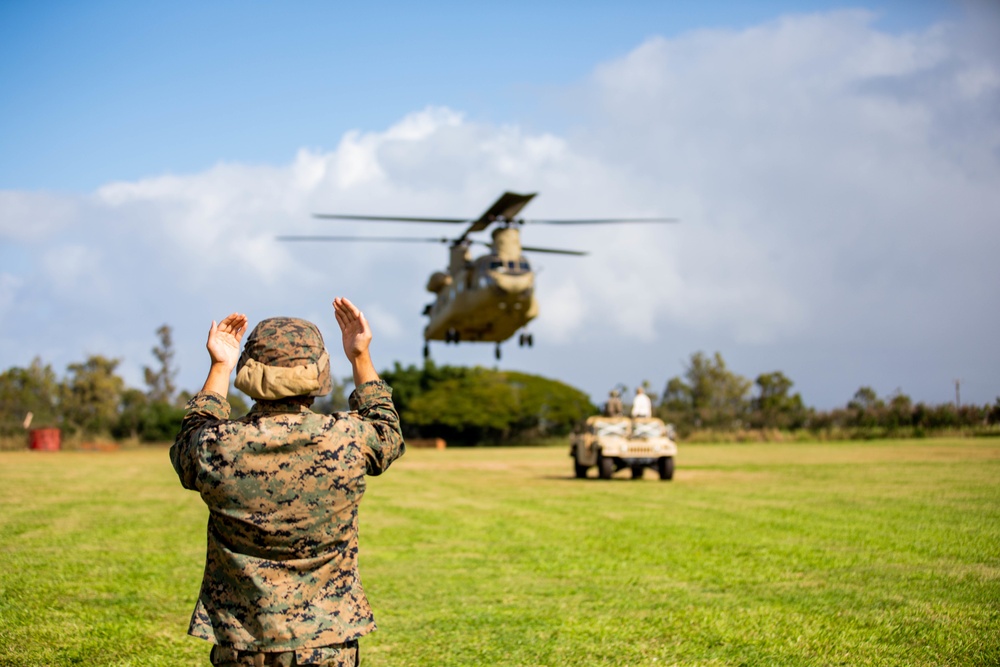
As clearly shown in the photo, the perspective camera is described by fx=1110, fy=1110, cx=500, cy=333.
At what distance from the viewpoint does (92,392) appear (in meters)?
77.9

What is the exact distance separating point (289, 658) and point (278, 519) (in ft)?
1.44

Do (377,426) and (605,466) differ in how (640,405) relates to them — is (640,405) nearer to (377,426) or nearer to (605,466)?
(605,466)

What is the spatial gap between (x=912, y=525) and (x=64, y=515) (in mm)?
10283

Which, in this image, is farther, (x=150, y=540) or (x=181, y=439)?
(x=150, y=540)

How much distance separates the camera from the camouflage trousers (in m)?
3.45

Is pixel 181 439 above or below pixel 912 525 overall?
above

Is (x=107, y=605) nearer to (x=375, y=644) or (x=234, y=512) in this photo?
(x=375, y=644)

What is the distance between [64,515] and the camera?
561 inches

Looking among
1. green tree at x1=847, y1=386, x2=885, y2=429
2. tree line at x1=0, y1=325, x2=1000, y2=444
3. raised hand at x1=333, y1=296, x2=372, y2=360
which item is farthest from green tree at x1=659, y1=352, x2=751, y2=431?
raised hand at x1=333, y1=296, x2=372, y2=360

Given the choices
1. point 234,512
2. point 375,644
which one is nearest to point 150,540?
point 375,644

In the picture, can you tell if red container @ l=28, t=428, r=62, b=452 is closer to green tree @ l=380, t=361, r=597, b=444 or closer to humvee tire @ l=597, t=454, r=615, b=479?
green tree @ l=380, t=361, r=597, b=444

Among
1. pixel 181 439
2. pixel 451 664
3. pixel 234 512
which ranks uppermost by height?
pixel 181 439

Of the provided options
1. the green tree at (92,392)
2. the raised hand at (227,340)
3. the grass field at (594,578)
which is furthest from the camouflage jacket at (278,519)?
the green tree at (92,392)

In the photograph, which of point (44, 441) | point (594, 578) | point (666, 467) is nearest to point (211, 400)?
point (594, 578)
